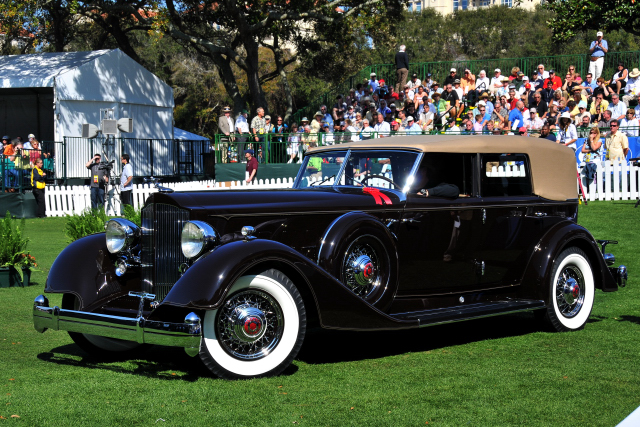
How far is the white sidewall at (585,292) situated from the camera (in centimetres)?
719

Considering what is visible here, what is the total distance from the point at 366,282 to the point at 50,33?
A: 3561 cm

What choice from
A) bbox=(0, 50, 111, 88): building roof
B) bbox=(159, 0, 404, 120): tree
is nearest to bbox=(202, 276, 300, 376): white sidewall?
bbox=(0, 50, 111, 88): building roof

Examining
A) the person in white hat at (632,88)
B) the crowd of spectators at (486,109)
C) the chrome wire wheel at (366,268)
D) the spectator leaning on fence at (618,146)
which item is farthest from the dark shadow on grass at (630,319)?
the person in white hat at (632,88)

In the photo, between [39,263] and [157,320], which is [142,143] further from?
[157,320]

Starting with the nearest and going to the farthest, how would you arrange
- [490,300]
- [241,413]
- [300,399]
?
[241,413] → [300,399] → [490,300]

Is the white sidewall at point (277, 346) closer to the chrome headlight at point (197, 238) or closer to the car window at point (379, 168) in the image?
the chrome headlight at point (197, 238)

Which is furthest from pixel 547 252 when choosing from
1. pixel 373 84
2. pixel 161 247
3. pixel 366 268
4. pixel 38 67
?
pixel 38 67

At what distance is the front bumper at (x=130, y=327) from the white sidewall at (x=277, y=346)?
0.74ft

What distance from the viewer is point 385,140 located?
7.18 metres

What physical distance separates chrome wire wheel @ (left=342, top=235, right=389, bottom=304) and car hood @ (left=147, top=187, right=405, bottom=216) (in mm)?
334

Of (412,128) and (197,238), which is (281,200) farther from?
(412,128)

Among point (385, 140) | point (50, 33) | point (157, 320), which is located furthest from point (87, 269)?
point (50, 33)

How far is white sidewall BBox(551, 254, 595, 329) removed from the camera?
7.19m

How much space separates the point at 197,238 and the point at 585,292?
4.09m
